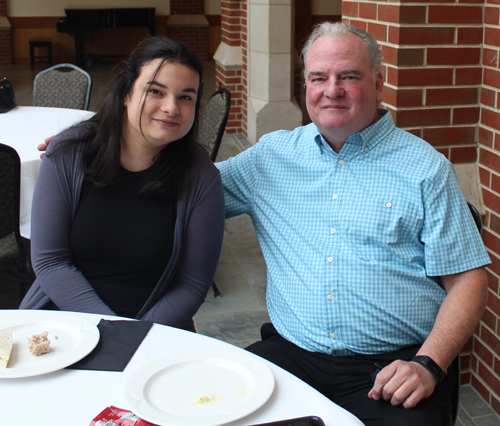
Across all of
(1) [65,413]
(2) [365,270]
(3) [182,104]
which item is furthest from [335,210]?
(1) [65,413]

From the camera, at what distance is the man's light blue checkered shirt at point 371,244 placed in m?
1.52

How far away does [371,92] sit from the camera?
64.2 inches

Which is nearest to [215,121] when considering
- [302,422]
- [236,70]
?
[302,422]

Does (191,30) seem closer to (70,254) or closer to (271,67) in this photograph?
(271,67)

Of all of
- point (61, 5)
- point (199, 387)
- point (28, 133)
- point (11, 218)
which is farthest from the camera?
point (61, 5)

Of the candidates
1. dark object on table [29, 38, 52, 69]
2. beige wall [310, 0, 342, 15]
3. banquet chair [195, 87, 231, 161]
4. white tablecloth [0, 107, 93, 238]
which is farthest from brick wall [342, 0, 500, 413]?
dark object on table [29, 38, 52, 69]

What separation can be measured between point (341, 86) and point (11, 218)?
1518mm

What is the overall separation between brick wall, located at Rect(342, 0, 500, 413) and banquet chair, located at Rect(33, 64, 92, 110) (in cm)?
278

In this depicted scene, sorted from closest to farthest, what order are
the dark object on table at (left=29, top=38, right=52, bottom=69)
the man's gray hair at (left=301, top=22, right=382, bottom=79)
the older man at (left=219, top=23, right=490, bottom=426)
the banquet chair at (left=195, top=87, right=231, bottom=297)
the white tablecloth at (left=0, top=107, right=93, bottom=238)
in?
the older man at (left=219, top=23, right=490, bottom=426) → the man's gray hair at (left=301, top=22, right=382, bottom=79) → the white tablecloth at (left=0, top=107, right=93, bottom=238) → the banquet chair at (left=195, top=87, right=231, bottom=297) → the dark object on table at (left=29, top=38, right=52, bottom=69)

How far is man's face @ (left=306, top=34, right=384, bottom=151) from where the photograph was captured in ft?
5.24

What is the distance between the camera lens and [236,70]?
253 inches

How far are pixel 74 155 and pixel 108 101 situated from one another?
186mm

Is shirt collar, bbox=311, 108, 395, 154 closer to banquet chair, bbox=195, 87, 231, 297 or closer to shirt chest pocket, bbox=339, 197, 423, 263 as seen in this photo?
shirt chest pocket, bbox=339, 197, 423, 263

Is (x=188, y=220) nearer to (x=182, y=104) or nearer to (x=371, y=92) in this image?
(x=182, y=104)
